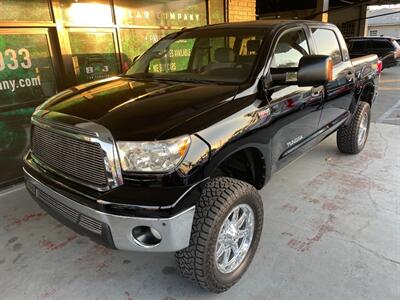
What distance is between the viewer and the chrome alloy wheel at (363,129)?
15.6 ft

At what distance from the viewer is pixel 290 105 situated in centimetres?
297

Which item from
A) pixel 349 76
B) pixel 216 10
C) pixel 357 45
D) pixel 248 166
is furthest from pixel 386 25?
pixel 248 166

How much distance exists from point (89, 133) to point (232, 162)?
1.11 metres

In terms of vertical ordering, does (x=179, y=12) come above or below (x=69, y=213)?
above

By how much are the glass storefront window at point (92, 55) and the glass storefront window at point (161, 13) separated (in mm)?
460

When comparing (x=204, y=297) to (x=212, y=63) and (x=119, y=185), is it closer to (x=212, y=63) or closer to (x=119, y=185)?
(x=119, y=185)

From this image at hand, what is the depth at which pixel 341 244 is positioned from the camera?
9.36 ft

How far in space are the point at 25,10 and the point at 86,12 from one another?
0.90m

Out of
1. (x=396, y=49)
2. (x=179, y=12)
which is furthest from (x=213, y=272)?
(x=396, y=49)

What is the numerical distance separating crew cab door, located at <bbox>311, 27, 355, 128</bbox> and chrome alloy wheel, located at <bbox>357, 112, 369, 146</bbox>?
0.57 m

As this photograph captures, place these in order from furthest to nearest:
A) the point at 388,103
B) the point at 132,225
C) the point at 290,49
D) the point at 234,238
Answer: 1. the point at 388,103
2. the point at 290,49
3. the point at 234,238
4. the point at 132,225

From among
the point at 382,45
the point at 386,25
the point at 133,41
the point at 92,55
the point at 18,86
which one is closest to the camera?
the point at 18,86

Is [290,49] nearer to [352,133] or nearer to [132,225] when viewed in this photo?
[352,133]

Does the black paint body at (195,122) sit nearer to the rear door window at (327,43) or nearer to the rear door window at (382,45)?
the rear door window at (327,43)
